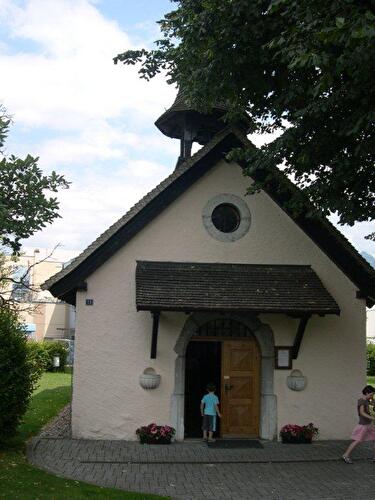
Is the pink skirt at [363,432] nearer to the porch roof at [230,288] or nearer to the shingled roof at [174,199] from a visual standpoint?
the porch roof at [230,288]

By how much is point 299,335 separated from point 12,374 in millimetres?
6377

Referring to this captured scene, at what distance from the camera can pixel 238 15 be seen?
9.99 metres

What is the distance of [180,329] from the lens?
43.8ft

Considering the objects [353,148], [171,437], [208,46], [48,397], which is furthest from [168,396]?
[48,397]

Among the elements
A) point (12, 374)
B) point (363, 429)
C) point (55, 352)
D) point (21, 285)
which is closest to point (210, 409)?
point (363, 429)

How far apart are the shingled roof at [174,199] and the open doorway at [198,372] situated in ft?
10.2

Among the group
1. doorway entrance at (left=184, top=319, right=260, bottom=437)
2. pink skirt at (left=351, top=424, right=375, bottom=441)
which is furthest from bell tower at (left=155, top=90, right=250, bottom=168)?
pink skirt at (left=351, top=424, right=375, bottom=441)

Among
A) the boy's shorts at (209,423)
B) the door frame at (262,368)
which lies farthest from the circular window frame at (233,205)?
the boy's shorts at (209,423)

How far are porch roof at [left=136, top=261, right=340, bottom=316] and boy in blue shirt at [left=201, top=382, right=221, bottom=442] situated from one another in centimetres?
203

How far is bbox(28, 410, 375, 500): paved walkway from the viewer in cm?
943

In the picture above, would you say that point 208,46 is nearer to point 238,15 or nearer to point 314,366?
point 238,15

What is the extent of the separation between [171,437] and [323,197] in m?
6.30

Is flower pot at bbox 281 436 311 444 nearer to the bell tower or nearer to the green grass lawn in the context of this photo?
the green grass lawn

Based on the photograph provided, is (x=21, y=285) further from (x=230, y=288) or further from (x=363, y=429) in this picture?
(x=363, y=429)
